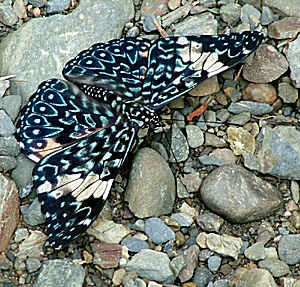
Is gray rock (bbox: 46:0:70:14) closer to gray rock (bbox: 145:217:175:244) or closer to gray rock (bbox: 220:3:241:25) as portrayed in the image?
gray rock (bbox: 220:3:241:25)

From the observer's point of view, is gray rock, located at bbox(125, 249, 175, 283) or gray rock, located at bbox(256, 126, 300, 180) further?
gray rock, located at bbox(256, 126, 300, 180)

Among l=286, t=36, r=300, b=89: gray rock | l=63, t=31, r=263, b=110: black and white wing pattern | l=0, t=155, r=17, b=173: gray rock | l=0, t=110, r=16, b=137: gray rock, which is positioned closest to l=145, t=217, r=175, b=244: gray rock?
l=63, t=31, r=263, b=110: black and white wing pattern

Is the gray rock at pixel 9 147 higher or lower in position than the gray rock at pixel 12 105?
lower

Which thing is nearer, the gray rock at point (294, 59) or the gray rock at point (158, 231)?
the gray rock at point (158, 231)

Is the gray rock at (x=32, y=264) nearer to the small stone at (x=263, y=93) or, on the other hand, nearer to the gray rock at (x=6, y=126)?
the gray rock at (x=6, y=126)

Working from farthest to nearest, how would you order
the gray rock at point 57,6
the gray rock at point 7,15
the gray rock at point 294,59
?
the gray rock at point 57,6
the gray rock at point 7,15
the gray rock at point 294,59

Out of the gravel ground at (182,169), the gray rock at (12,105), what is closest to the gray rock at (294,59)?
the gravel ground at (182,169)

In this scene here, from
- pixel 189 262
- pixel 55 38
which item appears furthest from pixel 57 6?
pixel 189 262

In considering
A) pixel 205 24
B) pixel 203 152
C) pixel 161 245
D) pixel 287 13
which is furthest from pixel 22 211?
pixel 287 13
